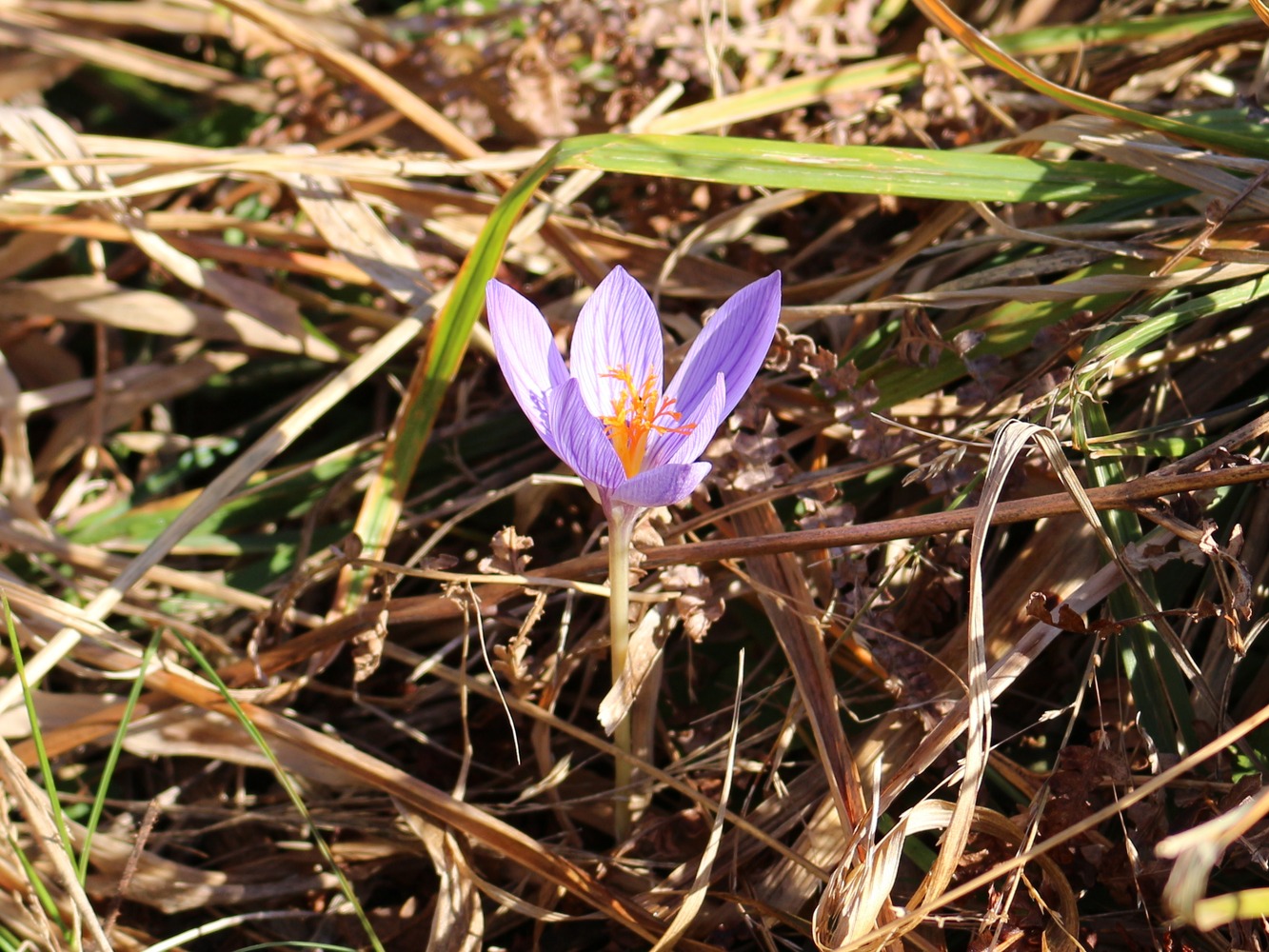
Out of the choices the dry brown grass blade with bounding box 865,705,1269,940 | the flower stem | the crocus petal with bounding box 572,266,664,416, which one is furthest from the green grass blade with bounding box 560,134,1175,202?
the dry brown grass blade with bounding box 865,705,1269,940

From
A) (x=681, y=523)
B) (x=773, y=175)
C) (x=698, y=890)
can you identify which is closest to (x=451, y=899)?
(x=698, y=890)

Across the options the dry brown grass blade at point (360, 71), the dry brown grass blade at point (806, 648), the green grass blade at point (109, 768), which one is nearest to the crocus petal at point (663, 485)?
the dry brown grass blade at point (806, 648)

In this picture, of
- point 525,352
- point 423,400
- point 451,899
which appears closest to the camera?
point 525,352

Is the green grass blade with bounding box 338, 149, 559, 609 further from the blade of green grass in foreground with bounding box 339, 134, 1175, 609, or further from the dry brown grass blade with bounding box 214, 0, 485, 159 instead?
the dry brown grass blade with bounding box 214, 0, 485, 159

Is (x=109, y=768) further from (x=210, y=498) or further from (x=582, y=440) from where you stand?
(x=582, y=440)

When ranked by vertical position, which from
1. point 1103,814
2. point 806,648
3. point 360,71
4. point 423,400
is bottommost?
point 806,648

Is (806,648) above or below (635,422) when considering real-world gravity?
below

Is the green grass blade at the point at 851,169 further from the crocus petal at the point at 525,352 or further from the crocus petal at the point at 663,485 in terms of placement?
the crocus petal at the point at 663,485
